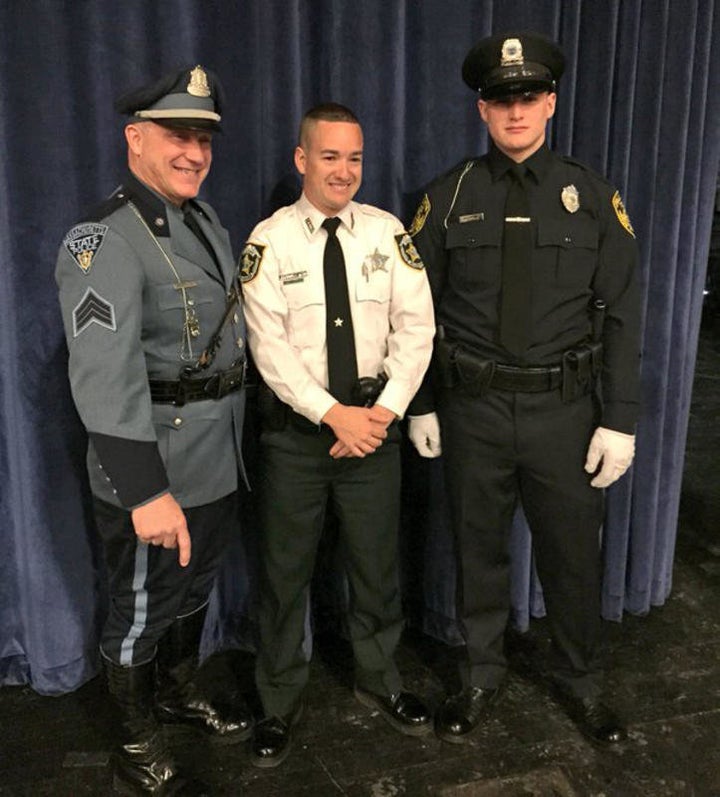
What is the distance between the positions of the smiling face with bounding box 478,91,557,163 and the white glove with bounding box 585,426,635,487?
68 centimetres

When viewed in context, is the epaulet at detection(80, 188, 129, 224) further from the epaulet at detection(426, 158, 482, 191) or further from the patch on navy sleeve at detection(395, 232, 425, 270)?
the epaulet at detection(426, 158, 482, 191)

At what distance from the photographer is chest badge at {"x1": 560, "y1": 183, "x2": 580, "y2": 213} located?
73.5 inches

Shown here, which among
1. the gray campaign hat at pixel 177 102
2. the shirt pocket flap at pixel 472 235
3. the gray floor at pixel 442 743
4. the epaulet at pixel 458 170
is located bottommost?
the gray floor at pixel 442 743

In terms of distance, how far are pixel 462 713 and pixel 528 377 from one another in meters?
0.87

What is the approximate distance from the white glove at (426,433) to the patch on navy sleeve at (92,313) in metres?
0.84

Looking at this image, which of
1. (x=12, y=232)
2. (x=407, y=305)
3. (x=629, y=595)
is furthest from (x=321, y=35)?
(x=629, y=595)

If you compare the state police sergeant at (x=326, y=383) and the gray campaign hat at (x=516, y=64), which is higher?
the gray campaign hat at (x=516, y=64)

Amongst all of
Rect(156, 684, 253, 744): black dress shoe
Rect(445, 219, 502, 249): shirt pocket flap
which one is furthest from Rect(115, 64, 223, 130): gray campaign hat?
Rect(156, 684, 253, 744): black dress shoe

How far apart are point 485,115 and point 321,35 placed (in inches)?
20.1

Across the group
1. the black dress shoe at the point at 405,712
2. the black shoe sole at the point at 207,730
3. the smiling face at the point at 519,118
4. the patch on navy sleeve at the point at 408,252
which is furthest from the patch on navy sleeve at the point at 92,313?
the black dress shoe at the point at 405,712

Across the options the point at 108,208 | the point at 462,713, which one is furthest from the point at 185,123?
the point at 462,713

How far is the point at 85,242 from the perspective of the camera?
1.53 m

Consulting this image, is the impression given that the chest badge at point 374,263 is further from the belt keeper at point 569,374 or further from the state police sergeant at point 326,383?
the belt keeper at point 569,374

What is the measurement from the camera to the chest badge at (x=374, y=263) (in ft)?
6.01
